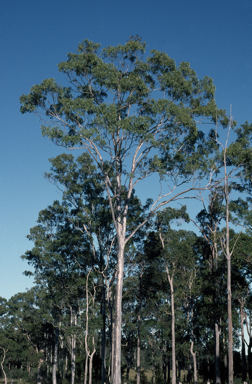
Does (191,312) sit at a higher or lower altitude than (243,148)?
lower

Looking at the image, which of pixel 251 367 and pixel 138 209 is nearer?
pixel 138 209

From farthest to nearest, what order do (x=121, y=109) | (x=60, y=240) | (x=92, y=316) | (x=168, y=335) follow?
(x=168, y=335) → (x=60, y=240) → (x=92, y=316) → (x=121, y=109)

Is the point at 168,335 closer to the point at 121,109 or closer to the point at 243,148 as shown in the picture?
the point at 243,148

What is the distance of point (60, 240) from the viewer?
32.8m

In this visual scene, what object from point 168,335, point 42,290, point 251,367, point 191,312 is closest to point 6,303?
point 42,290

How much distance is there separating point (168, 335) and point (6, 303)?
1222 inches

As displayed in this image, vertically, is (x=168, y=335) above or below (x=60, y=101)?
below

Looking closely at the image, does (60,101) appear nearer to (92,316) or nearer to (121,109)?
(121,109)

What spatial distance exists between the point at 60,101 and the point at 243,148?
12.4 meters

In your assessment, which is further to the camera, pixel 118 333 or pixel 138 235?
pixel 138 235

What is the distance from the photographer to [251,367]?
1377 inches

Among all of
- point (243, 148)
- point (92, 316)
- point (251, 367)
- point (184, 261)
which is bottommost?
point (251, 367)

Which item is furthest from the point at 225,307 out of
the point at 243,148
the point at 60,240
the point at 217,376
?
the point at 60,240

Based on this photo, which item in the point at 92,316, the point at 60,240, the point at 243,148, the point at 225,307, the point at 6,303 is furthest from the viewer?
the point at 6,303
